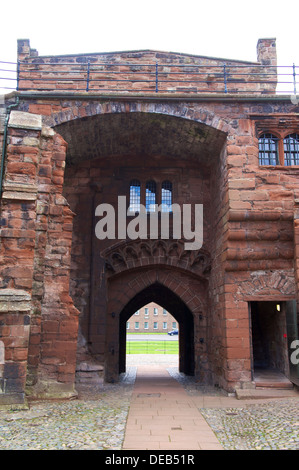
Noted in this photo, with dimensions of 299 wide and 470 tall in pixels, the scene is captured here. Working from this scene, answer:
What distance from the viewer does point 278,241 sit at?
9.55 meters

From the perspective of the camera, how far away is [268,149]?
1020 centimetres

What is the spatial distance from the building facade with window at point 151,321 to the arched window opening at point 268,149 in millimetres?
44820

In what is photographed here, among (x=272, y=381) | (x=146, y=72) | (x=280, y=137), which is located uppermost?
(x=146, y=72)

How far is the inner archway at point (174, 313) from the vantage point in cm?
1423

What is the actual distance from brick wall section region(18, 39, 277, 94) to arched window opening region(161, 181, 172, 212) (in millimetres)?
2890

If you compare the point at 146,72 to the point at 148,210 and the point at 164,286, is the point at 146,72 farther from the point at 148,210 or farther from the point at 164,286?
the point at 164,286

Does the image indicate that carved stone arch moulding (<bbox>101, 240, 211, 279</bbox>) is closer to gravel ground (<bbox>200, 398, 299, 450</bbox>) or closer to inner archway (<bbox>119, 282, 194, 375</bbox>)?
inner archway (<bbox>119, 282, 194, 375</bbox>)

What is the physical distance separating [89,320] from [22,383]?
431cm

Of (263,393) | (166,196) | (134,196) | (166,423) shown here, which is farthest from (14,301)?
(166,196)

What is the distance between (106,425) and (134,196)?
7.31m

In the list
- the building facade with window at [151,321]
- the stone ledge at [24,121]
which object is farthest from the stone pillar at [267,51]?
the building facade with window at [151,321]

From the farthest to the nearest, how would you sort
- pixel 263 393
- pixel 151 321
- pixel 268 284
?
pixel 151 321 → pixel 268 284 → pixel 263 393

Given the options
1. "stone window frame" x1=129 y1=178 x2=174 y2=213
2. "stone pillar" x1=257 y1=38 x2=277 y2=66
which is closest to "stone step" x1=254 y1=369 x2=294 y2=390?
"stone window frame" x1=129 y1=178 x2=174 y2=213
